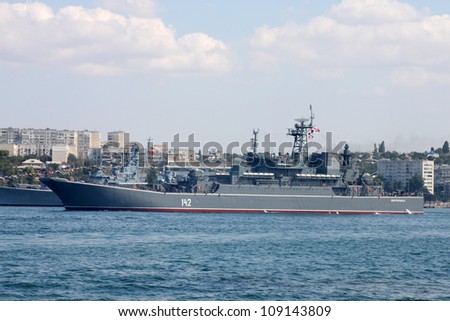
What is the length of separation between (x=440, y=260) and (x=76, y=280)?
51.8 ft

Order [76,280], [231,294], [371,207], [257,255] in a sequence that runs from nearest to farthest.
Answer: [231,294] < [76,280] < [257,255] < [371,207]

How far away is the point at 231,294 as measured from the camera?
23047 millimetres

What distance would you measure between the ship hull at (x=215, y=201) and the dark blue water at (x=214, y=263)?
17.8m

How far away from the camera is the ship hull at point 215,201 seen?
66.0 meters

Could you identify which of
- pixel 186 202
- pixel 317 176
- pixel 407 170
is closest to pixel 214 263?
pixel 186 202

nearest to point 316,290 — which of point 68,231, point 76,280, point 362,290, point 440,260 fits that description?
point 362,290

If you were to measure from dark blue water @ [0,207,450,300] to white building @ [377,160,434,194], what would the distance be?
111 m

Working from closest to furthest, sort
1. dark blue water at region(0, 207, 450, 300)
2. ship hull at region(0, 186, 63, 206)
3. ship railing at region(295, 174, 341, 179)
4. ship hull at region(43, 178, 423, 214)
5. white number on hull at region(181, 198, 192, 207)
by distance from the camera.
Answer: dark blue water at region(0, 207, 450, 300) < ship hull at region(43, 178, 423, 214) < white number on hull at region(181, 198, 192, 207) < ship railing at region(295, 174, 341, 179) < ship hull at region(0, 186, 63, 206)

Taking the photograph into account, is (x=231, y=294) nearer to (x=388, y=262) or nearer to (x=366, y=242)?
(x=388, y=262)

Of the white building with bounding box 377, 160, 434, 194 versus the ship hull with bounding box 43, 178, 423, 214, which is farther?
the white building with bounding box 377, 160, 434, 194

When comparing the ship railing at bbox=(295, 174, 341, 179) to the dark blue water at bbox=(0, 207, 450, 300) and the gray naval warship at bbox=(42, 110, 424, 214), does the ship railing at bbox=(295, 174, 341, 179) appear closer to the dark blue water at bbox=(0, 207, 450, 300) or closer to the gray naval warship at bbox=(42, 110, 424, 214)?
the gray naval warship at bbox=(42, 110, 424, 214)

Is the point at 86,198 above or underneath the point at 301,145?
underneath

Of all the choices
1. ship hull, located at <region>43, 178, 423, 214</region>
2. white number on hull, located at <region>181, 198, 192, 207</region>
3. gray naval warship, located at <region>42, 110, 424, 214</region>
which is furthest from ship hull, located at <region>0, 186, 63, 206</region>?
white number on hull, located at <region>181, 198, 192, 207</region>

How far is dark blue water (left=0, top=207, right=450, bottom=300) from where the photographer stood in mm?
23719
